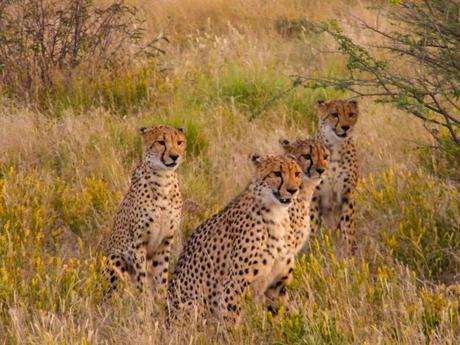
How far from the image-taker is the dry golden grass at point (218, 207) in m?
3.34

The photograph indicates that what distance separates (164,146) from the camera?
4102 millimetres

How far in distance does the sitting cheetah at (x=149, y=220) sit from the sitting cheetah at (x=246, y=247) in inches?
22.3

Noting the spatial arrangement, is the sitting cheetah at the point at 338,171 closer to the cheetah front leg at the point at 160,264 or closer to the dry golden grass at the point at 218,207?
the dry golden grass at the point at 218,207

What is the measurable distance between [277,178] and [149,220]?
0.96 metres

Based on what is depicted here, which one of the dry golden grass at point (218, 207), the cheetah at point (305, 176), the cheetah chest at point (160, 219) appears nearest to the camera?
the dry golden grass at point (218, 207)

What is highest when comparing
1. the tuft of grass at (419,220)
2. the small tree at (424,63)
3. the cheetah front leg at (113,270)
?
the small tree at (424,63)

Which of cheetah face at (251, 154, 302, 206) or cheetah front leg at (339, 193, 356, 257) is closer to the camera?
cheetah face at (251, 154, 302, 206)

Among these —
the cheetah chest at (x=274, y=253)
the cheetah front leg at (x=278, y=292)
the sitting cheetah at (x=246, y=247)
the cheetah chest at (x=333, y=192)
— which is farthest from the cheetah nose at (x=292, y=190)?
the cheetah chest at (x=333, y=192)

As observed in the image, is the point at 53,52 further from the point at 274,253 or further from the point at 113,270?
the point at 274,253

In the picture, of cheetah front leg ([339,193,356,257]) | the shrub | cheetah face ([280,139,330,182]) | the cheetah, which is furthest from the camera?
the shrub

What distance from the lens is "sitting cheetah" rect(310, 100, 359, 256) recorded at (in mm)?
4531

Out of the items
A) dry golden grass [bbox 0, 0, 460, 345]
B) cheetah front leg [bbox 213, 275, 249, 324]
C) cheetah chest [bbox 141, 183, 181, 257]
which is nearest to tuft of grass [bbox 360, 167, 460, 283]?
dry golden grass [bbox 0, 0, 460, 345]

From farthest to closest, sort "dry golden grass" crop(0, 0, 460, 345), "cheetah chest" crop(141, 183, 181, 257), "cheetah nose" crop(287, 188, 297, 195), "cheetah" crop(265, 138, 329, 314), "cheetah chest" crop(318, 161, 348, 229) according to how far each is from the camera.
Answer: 1. "cheetah chest" crop(318, 161, 348, 229)
2. "cheetah chest" crop(141, 183, 181, 257)
3. "cheetah" crop(265, 138, 329, 314)
4. "cheetah nose" crop(287, 188, 297, 195)
5. "dry golden grass" crop(0, 0, 460, 345)

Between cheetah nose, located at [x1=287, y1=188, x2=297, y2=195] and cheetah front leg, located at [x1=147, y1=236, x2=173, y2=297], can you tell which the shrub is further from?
cheetah nose, located at [x1=287, y1=188, x2=297, y2=195]
